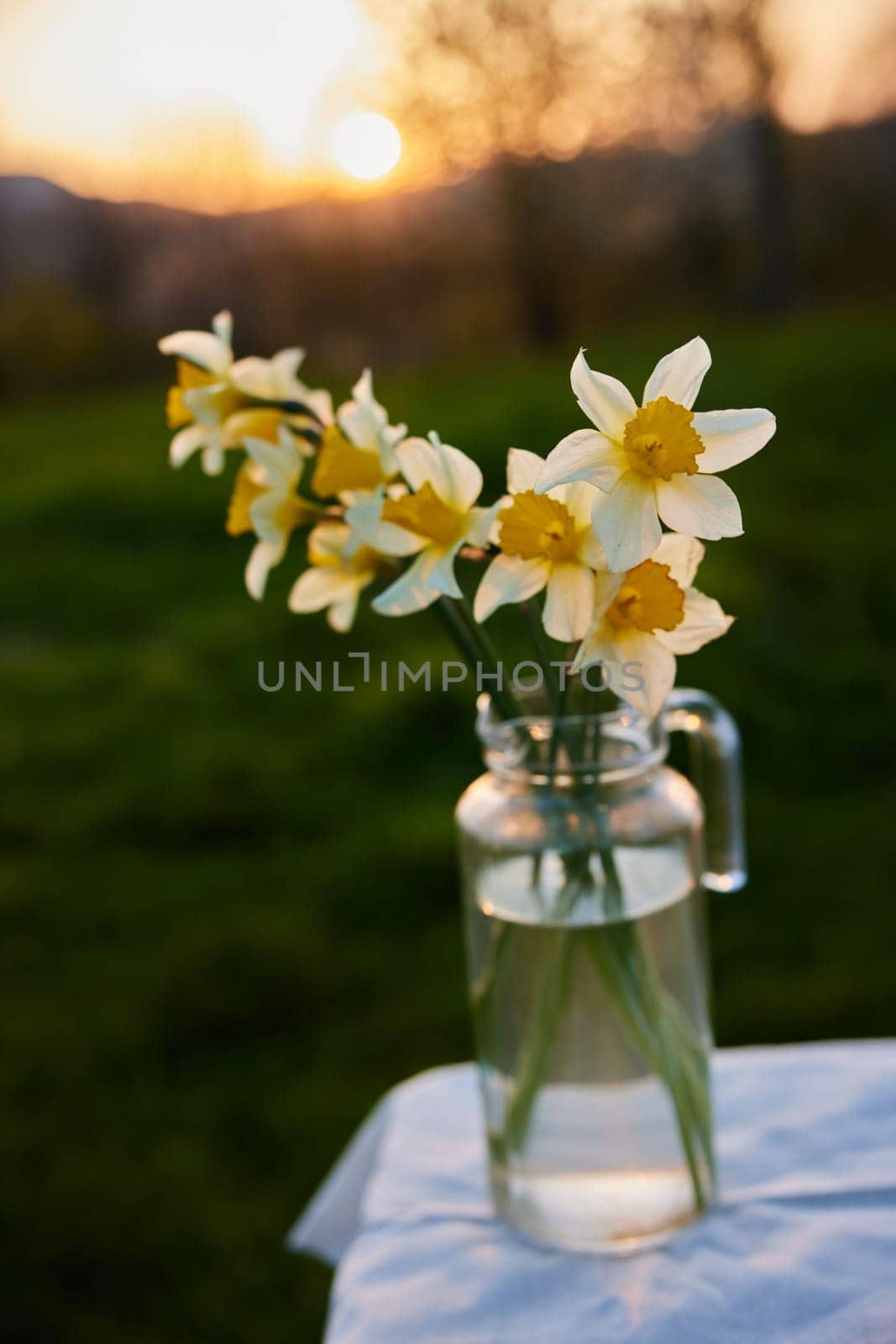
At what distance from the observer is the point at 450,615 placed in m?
0.67

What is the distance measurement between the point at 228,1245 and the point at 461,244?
169 inches

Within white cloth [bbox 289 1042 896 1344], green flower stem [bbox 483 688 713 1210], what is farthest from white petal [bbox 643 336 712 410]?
white cloth [bbox 289 1042 896 1344]

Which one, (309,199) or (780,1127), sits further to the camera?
(309,199)

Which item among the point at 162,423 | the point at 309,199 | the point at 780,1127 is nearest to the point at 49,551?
the point at 162,423

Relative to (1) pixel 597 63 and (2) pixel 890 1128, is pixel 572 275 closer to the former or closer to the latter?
(1) pixel 597 63

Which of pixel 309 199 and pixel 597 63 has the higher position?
pixel 597 63

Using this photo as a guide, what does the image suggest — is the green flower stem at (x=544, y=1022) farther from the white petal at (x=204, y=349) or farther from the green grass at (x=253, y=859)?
the green grass at (x=253, y=859)

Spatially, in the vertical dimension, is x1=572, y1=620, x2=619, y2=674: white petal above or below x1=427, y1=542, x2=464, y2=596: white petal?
below

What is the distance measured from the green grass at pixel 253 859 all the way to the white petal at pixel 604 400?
148 cm

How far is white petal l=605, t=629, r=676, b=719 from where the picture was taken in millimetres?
561

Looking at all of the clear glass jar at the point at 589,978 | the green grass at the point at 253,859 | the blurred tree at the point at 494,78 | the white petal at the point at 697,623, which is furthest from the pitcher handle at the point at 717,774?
the blurred tree at the point at 494,78

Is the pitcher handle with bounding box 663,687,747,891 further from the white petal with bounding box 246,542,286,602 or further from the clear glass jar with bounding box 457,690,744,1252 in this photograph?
the white petal with bounding box 246,542,286,602

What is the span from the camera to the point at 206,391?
709 mm

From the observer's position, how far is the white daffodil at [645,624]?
55 cm
